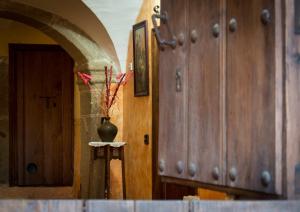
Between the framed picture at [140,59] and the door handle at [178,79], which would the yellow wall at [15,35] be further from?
the door handle at [178,79]

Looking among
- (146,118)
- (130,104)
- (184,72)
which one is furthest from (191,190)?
(184,72)

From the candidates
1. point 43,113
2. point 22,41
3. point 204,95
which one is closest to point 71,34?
point 22,41

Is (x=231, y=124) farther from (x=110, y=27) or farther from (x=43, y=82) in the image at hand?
(x=43, y=82)

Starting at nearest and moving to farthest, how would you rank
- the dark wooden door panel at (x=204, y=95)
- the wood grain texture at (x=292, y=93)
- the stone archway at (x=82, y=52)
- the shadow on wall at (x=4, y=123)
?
the wood grain texture at (x=292, y=93), the dark wooden door panel at (x=204, y=95), the stone archway at (x=82, y=52), the shadow on wall at (x=4, y=123)

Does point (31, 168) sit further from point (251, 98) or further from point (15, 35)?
point (251, 98)

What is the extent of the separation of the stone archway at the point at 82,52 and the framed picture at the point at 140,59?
0.46m

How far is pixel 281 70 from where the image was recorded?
1282 mm

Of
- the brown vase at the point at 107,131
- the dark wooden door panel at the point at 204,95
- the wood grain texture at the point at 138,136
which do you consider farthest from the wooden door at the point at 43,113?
the dark wooden door panel at the point at 204,95

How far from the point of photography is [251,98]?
1379mm

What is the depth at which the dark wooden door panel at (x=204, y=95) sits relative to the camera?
1519 mm

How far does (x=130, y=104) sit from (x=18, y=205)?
4.08m

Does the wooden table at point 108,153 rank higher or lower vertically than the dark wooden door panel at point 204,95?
lower

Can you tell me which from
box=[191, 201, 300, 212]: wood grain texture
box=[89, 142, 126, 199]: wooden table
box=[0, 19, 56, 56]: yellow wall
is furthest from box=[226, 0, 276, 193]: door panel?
box=[0, 19, 56, 56]: yellow wall

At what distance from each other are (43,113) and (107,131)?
282 cm
